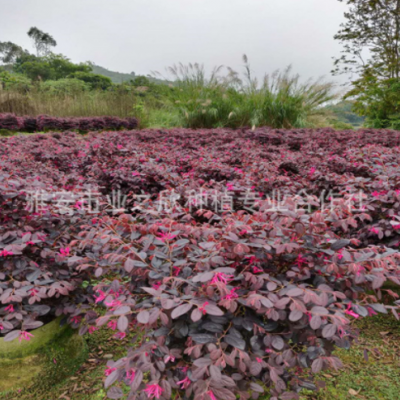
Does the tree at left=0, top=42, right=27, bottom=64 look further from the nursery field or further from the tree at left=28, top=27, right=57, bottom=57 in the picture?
the nursery field

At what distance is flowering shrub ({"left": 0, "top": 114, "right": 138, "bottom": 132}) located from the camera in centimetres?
797

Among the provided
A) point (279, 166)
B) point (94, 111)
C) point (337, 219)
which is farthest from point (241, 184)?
point (94, 111)

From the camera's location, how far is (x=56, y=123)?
8.23m

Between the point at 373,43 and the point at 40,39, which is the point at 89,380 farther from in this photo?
the point at 40,39

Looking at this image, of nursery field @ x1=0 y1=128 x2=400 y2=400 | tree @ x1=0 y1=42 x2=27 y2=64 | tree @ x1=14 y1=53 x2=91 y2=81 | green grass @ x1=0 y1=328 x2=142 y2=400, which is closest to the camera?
nursery field @ x1=0 y1=128 x2=400 y2=400

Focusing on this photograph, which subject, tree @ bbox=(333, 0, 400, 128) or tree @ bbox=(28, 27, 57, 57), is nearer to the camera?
tree @ bbox=(333, 0, 400, 128)

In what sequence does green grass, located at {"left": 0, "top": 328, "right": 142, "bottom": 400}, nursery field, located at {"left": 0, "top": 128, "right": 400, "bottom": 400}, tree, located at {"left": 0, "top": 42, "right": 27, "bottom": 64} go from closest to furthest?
nursery field, located at {"left": 0, "top": 128, "right": 400, "bottom": 400} < green grass, located at {"left": 0, "top": 328, "right": 142, "bottom": 400} < tree, located at {"left": 0, "top": 42, "right": 27, "bottom": 64}

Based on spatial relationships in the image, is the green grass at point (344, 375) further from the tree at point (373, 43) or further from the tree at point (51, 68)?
the tree at point (51, 68)

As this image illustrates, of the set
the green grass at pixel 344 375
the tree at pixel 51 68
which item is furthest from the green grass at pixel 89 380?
the tree at pixel 51 68

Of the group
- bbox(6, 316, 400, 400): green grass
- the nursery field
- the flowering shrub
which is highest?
the flowering shrub

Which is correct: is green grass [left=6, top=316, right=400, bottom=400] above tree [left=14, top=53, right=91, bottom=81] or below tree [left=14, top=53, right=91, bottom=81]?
below

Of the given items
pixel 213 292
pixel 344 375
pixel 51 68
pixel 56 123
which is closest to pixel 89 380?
pixel 213 292

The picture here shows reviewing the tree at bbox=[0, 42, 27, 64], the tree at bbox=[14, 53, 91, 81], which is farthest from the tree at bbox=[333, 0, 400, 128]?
the tree at bbox=[0, 42, 27, 64]

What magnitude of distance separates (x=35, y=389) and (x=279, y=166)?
2392 millimetres
